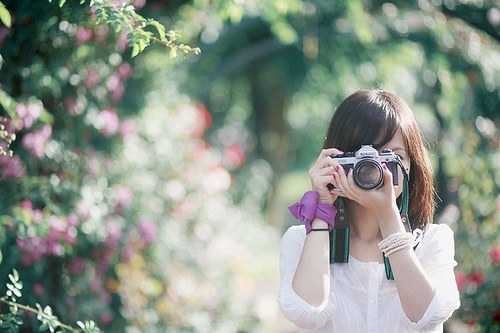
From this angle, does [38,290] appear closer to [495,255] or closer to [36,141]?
[36,141]

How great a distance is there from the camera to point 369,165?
6.45 ft

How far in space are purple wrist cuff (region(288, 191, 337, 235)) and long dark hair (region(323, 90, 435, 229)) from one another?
6.9 inches

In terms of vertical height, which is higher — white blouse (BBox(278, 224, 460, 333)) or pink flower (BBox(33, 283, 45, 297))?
white blouse (BBox(278, 224, 460, 333))

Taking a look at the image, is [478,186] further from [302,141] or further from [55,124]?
[302,141]

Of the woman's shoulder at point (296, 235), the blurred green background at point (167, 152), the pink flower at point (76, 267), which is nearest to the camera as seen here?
the woman's shoulder at point (296, 235)

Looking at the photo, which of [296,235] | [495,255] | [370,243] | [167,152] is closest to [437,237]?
[370,243]

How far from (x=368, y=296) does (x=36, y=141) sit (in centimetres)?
197

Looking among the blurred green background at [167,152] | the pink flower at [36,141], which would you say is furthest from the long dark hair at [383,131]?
the pink flower at [36,141]

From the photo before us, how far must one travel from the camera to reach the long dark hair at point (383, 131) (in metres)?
2.06

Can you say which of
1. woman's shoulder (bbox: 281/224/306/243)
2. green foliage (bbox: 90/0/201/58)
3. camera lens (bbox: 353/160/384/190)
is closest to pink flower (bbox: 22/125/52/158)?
green foliage (bbox: 90/0/201/58)

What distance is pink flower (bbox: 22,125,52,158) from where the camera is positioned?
11.2 feet

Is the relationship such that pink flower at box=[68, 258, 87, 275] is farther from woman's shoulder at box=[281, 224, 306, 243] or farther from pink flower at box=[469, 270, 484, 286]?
pink flower at box=[469, 270, 484, 286]

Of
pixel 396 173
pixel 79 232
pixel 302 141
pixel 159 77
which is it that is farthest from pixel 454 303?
pixel 302 141

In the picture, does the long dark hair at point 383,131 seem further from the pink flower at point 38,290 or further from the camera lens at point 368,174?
the pink flower at point 38,290
